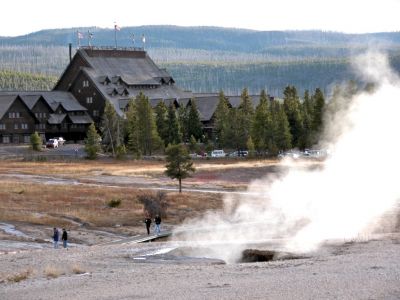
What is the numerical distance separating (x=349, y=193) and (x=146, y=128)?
68038 mm

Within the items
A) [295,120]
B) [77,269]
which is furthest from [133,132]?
[77,269]

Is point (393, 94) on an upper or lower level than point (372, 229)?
upper

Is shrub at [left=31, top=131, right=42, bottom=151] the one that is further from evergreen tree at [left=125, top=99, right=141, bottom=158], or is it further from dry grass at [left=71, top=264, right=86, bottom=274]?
dry grass at [left=71, top=264, right=86, bottom=274]

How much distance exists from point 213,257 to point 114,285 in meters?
9.53

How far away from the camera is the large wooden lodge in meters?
138

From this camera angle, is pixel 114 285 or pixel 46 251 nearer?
pixel 114 285

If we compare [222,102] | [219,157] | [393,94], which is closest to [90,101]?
[222,102]

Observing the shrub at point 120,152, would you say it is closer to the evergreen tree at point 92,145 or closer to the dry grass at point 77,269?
the evergreen tree at point 92,145

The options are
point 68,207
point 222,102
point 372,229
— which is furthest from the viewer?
point 222,102

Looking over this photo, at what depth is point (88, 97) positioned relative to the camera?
148375 millimetres

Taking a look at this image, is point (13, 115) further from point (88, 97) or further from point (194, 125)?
point (194, 125)

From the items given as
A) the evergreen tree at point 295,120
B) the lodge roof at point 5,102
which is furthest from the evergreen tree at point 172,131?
the lodge roof at point 5,102

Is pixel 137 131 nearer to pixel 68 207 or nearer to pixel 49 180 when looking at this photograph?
pixel 49 180

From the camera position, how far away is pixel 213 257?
38438 mm
